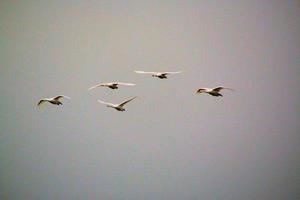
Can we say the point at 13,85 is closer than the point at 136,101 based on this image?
No

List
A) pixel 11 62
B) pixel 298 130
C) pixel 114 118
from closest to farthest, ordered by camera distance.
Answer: pixel 298 130 < pixel 114 118 < pixel 11 62

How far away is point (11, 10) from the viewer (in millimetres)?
2375

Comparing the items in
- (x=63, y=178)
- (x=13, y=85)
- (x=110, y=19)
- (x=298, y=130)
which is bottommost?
(x=63, y=178)

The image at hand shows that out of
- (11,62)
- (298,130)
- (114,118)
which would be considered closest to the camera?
(298,130)

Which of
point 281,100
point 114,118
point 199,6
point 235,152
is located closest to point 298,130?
point 281,100

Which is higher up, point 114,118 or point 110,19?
point 110,19

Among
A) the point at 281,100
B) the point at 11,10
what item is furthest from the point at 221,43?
the point at 11,10

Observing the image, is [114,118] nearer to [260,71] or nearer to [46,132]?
[46,132]

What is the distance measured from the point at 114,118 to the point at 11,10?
38.2 inches

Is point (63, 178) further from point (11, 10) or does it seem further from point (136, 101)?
point (11, 10)

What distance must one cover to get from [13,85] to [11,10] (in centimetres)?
48

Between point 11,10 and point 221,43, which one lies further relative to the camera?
point 11,10

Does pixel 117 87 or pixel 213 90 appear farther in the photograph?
pixel 117 87

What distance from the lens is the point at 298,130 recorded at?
209 cm
